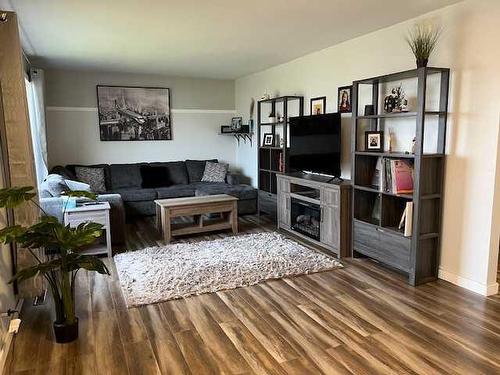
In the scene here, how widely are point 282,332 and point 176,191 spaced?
3.92 m

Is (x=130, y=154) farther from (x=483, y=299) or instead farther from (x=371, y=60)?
(x=483, y=299)

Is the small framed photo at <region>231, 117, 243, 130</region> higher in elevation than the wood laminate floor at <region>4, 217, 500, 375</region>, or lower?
higher

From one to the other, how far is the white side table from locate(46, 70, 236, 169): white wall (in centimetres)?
263

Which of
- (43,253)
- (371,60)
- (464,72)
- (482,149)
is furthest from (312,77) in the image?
(43,253)

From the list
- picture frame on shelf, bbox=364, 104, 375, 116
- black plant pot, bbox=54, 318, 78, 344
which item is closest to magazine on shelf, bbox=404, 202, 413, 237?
picture frame on shelf, bbox=364, 104, 375, 116

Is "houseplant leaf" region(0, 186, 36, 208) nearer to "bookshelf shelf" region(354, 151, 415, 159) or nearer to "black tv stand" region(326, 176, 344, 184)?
"bookshelf shelf" region(354, 151, 415, 159)

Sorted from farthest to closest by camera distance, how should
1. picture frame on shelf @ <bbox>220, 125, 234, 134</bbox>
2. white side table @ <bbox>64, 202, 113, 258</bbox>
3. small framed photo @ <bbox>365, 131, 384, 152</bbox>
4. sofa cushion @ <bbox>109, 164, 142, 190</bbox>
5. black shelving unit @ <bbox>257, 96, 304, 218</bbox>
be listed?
picture frame on shelf @ <bbox>220, 125, 234, 134</bbox> < sofa cushion @ <bbox>109, 164, 142, 190</bbox> < black shelving unit @ <bbox>257, 96, 304, 218</bbox> < white side table @ <bbox>64, 202, 113, 258</bbox> < small framed photo @ <bbox>365, 131, 384, 152</bbox>

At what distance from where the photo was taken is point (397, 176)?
342cm

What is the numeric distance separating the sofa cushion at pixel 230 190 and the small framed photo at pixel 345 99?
2.12m

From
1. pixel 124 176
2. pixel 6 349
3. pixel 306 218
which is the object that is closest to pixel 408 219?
pixel 306 218

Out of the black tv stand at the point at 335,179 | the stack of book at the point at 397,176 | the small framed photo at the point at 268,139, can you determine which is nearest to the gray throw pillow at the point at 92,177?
the small framed photo at the point at 268,139

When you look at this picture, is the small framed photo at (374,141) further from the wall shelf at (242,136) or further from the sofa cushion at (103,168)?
the sofa cushion at (103,168)

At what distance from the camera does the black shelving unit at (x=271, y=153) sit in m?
5.36

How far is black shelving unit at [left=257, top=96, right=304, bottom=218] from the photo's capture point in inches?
211
